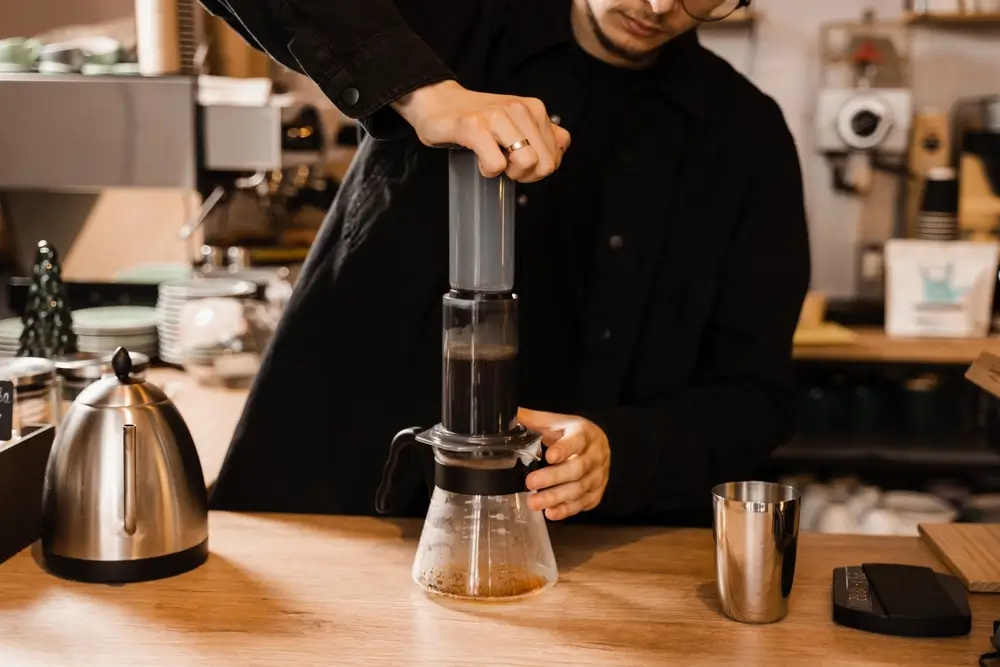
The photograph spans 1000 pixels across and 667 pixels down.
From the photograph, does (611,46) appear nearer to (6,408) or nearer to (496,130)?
(496,130)

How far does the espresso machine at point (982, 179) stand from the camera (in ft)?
11.8

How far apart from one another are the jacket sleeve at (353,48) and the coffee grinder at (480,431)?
106mm

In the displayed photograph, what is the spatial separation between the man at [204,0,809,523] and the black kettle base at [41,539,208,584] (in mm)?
375

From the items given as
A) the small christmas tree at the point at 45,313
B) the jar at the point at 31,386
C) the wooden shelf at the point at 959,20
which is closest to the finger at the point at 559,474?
the jar at the point at 31,386

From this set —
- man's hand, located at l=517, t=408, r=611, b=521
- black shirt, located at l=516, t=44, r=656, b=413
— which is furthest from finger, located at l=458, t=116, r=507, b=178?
black shirt, located at l=516, t=44, r=656, b=413

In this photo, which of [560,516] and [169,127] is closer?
[560,516]

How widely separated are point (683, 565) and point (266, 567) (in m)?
0.48

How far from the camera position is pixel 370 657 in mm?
1131

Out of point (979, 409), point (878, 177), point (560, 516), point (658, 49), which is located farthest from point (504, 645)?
point (878, 177)

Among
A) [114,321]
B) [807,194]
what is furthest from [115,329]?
[807,194]

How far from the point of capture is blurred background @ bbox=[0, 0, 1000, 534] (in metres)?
2.52

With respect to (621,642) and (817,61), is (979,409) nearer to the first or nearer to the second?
(817,61)

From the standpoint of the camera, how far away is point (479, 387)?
1.27m

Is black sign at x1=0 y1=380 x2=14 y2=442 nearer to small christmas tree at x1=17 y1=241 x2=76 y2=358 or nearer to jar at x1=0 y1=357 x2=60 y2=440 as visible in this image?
jar at x1=0 y1=357 x2=60 y2=440
